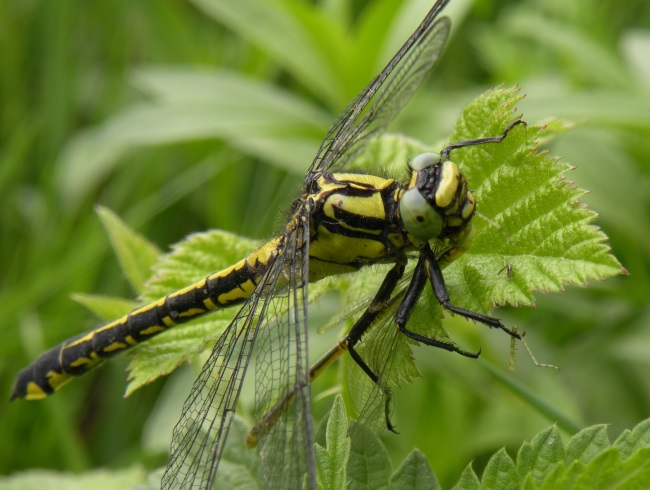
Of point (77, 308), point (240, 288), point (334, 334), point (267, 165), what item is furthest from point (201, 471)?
point (267, 165)

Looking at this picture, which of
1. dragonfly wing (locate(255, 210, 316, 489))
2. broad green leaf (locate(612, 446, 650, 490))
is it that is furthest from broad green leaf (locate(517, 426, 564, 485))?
dragonfly wing (locate(255, 210, 316, 489))

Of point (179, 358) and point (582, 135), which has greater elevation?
point (582, 135)

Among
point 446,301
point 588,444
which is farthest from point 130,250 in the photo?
point 588,444

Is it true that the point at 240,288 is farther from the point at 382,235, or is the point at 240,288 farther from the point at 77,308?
the point at 77,308

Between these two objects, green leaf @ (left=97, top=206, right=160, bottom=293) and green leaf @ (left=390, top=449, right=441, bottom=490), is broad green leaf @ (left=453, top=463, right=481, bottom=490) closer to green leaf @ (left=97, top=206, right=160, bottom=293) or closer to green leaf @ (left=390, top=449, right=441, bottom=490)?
green leaf @ (left=390, top=449, right=441, bottom=490)

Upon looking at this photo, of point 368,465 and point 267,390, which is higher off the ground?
point 267,390

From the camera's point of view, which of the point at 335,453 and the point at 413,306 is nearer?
the point at 335,453

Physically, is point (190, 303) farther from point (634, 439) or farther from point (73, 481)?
point (634, 439)

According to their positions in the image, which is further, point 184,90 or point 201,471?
point 184,90
